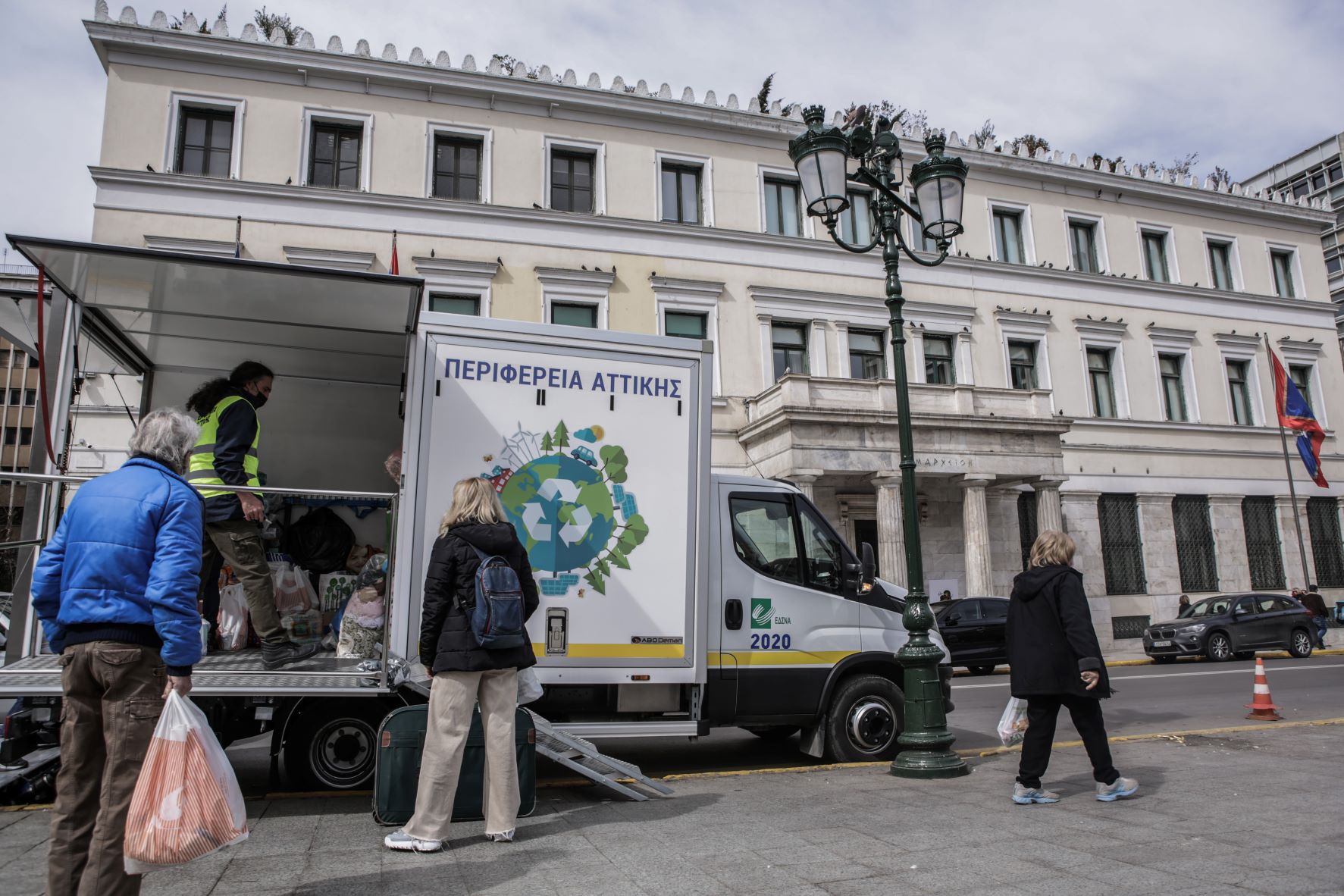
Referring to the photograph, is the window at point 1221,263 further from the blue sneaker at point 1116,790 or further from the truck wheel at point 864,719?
the blue sneaker at point 1116,790

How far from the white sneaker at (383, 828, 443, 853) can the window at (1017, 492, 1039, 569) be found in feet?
76.1

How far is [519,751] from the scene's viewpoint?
227 inches

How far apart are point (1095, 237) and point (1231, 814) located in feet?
88.4

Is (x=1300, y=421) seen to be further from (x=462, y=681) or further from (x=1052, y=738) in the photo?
(x=462, y=681)

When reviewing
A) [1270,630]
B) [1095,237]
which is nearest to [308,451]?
[1270,630]

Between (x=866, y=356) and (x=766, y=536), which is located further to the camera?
(x=866, y=356)

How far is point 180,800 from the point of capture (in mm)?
3500

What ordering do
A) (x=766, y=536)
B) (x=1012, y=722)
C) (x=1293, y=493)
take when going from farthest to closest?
1. (x=1293, y=493)
2. (x=766, y=536)
3. (x=1012, y=722)

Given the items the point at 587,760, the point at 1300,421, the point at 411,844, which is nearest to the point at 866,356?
the point at 1300,421

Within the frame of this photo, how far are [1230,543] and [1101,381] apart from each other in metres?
6.27

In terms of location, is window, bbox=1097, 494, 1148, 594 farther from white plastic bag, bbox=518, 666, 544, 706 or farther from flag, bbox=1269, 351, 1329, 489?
white plastic bag, bbox=518, 666, 544, 706

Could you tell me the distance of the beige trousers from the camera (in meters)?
4.98

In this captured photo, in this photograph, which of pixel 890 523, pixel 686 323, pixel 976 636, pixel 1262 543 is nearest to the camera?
pixel 976 636

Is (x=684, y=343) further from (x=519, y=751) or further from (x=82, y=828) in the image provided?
(x=82, y=828)
